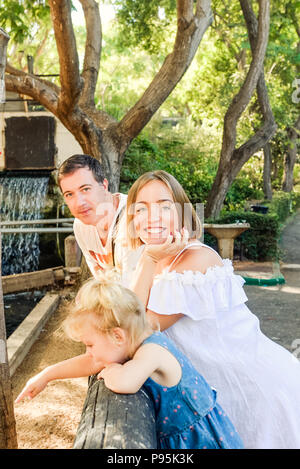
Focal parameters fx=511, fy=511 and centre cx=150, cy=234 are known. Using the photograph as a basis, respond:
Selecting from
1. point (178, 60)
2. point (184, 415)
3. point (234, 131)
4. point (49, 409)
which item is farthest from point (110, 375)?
point (234, 131)

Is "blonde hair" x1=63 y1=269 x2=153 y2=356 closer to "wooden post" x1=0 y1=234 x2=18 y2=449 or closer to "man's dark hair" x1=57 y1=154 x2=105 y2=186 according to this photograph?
"wooden post" x1=0 y1=234 x2=18 y2=449

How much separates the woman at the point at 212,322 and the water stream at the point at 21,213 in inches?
359

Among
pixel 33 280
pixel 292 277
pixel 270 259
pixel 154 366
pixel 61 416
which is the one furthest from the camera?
pixel 270 259

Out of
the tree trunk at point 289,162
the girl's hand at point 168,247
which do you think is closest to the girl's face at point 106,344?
the girl's hand at point 168,247

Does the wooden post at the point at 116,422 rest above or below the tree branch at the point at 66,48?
below

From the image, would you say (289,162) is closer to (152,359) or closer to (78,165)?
(78,165)

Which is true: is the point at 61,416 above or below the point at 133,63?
below

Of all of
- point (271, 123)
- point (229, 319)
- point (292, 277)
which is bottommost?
point (292, 277)

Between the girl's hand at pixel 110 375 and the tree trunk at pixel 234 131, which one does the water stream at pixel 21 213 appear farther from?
the girl's hand at pixel 110 375

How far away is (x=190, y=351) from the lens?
2271mm

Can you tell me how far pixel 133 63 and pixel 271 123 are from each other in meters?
24.6

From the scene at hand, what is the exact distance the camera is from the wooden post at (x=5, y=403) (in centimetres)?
269
